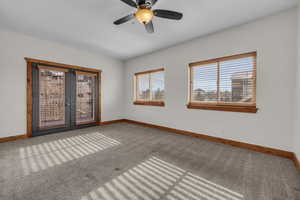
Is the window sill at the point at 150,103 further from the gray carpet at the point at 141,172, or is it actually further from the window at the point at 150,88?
the gray carpet at the point at 141,172

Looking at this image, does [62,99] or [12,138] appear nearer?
[12,138]

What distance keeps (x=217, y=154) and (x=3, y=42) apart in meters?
5.54

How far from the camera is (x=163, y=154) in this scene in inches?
97.9

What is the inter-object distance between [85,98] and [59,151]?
2382mm

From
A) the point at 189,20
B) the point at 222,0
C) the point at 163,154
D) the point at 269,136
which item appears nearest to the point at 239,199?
the point at 163,154

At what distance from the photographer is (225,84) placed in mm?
3053

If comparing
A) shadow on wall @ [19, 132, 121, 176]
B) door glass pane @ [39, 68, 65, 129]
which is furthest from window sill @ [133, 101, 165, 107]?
door glass pane @ [39, 68, 65, 129]

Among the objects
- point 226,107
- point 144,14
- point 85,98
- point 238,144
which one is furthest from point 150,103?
point 144,14

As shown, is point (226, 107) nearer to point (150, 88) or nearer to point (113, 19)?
point (150, 88)

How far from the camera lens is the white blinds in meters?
2.74

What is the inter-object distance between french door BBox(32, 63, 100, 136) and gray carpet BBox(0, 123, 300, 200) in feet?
3.21

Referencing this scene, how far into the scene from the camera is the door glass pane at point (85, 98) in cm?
441

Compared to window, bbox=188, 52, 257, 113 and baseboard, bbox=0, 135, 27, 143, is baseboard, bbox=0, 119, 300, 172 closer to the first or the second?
baseboard, bbox=0, 135, 27, 143

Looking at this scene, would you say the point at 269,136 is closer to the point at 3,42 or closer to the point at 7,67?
the point at 7,67
